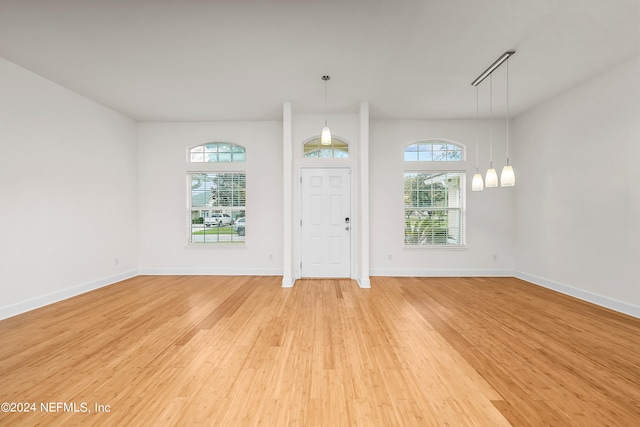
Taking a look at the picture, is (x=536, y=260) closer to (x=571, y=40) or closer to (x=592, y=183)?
(x=592, y=183)

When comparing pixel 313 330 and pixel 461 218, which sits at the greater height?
pixel 461 218

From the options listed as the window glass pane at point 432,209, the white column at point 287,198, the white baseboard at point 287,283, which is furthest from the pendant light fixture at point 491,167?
the white baseboard at point 287,283

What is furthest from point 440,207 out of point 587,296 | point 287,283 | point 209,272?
point 209,272

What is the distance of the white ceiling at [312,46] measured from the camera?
8.05 ft

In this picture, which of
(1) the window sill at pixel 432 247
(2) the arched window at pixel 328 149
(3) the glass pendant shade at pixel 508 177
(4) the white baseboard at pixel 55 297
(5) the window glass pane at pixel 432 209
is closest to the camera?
(4) the white baseboard at pixel 55 297

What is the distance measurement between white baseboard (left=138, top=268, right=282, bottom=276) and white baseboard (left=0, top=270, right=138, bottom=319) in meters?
0.46

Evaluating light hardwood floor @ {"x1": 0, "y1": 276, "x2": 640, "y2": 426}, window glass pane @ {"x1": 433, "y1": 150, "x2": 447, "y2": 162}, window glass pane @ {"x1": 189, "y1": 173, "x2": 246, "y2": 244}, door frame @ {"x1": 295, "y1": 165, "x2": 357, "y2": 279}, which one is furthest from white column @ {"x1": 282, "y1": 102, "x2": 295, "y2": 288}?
window glass pane @ {"x1": 433, "y1": 150, "x2": 447, "y2": 162}

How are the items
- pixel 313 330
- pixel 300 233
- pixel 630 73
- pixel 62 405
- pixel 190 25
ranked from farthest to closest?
pixel 300 233 < pixel 630 73 < pixel 313 330 < pixel 190 25 < pixel 62 405

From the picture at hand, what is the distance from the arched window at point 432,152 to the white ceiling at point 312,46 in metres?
1.11

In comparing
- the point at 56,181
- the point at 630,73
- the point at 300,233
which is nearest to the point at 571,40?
the point at 630,73

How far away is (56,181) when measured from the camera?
12.7 ft

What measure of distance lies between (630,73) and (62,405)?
6.14 meters

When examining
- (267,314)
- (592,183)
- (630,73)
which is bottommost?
(267,314)

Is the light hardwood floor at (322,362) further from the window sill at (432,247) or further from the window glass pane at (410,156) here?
the window glass pane at (410,156)
